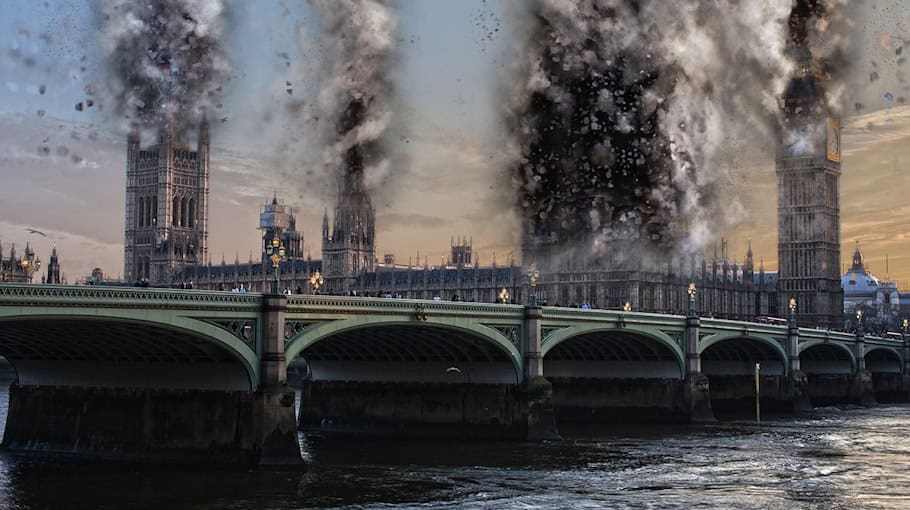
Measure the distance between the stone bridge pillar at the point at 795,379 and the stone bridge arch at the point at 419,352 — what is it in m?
42.3

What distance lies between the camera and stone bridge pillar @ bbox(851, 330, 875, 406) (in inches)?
4840

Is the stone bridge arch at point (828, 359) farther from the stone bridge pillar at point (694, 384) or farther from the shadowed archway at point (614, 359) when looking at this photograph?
the shadowed archway at point (614, 359)

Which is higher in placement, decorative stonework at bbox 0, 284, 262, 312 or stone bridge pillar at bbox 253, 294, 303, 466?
decorative stonework at bbox 0, 284, 262, 312

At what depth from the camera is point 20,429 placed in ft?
205

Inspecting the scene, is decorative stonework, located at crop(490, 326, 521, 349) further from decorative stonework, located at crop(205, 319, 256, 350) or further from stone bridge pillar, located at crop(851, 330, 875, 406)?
stone bridge pillar, located at crop(851, 330, 875, 406)

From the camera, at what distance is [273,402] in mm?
55000

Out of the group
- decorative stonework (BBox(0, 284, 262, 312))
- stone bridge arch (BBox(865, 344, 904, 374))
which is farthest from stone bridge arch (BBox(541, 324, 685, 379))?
stone bridge arch (BBox(865, 344, 904, 374))

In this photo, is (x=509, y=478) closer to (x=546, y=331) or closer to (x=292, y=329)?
(x=292, y=329)

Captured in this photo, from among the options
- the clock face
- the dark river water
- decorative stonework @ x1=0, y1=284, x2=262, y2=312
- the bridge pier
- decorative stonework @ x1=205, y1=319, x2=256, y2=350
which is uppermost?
the clock face

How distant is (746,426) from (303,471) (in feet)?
137

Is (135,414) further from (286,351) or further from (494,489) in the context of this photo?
(494,489)

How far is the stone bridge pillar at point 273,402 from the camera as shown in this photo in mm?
55000

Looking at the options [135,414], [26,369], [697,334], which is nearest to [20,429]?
[26,369]

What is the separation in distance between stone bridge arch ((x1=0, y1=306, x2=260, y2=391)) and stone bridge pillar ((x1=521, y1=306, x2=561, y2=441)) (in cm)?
2059
